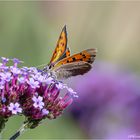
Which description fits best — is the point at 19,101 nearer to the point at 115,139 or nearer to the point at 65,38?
the point at 65,38

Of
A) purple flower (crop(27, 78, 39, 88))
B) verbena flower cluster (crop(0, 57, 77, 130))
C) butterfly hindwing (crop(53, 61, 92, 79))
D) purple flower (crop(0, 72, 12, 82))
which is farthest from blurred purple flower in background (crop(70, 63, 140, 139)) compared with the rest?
purple flower (crop(0, 72, 12, 82))

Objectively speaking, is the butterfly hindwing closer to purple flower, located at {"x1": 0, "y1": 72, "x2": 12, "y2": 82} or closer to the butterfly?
the butterfly

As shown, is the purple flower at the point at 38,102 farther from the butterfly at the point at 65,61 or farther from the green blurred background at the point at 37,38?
the green blurred background at the point at 37,38

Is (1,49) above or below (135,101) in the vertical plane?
above

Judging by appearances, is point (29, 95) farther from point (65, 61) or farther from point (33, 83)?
point (65, 61)

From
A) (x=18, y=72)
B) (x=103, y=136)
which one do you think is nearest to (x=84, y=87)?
(x=103, y=136)

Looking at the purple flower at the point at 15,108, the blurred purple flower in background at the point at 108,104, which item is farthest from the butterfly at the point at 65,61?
the blurred purple flower in background at the point at 108,104

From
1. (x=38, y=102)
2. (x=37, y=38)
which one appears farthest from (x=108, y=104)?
(x=38, y=102)
